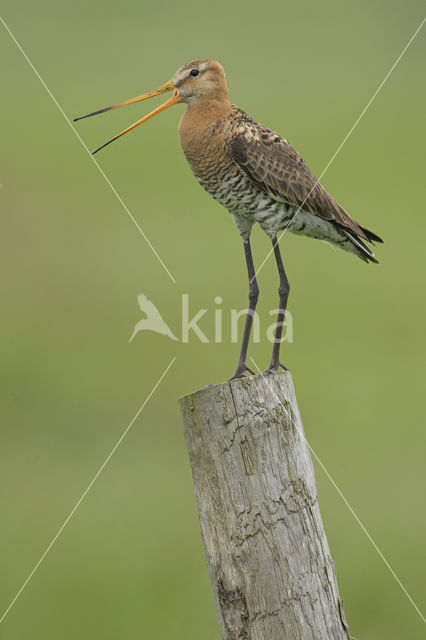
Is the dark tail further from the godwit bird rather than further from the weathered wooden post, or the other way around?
the weathered wooden post

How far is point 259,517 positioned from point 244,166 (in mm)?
2702

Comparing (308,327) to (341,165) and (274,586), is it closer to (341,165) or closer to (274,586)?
(341,165)

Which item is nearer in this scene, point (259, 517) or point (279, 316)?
point (259, 517)

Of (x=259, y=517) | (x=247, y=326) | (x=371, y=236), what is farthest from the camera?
(x=371, y=236)

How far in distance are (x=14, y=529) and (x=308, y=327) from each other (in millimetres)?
7228

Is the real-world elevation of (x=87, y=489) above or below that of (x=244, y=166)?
below

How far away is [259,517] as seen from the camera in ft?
13.8

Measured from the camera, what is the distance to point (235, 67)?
23062 mm
